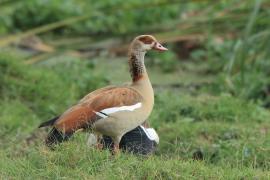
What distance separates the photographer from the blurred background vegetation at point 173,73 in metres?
7.37

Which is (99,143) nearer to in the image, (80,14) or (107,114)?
(107,114)

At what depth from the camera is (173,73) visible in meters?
10.7

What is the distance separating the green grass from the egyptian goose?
14cm

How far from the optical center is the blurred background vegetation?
7371mm

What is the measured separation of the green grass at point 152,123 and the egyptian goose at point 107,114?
0.47 ft

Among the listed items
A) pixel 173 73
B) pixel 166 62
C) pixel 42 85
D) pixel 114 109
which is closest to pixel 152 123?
pixel 42 85

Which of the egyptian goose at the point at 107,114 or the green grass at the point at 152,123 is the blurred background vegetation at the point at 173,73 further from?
the egyptian goose at the point at 107,114

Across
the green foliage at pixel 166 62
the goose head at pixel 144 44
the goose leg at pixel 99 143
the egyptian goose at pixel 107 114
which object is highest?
the goose head at pixel 144 44

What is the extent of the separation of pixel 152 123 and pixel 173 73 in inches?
112

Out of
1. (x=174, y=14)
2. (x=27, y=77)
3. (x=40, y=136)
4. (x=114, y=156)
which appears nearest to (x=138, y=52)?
(x=114, y=156)

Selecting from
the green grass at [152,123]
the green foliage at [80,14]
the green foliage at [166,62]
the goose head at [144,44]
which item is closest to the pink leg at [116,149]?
the green grass at [152,123]

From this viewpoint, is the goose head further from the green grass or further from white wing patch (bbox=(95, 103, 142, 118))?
the green grass

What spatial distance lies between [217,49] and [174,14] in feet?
9.66

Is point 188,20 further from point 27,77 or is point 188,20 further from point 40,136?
point 40,136
